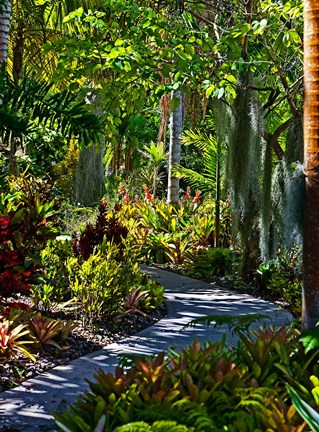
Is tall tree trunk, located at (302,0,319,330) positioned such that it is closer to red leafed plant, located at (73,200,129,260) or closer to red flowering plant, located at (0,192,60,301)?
red flowering plant, located at (0,192,60,301)

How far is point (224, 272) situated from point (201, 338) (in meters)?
3.81

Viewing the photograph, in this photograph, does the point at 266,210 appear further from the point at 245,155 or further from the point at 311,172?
the point at 311,172

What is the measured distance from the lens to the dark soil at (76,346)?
506 centimetres

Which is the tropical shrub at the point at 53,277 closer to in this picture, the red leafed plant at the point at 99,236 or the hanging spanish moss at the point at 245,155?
the red leafed plant at the point at 99,236

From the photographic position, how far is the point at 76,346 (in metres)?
5.89

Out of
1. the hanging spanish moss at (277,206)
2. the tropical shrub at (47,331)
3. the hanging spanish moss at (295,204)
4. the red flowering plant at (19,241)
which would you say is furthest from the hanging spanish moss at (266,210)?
the hanging spanish moss at (295,204)

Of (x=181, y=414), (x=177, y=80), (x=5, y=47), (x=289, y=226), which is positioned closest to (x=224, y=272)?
(x=177, y=80)

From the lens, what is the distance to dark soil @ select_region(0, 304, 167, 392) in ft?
16.6

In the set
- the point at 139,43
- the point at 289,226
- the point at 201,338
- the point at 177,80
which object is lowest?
the point at 201,338

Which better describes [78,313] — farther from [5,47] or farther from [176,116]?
[176,116]

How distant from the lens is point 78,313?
22.0ft

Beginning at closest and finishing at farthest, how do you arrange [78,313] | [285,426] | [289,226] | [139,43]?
[285,426] < [289,226] < [78,313] < [139,43]

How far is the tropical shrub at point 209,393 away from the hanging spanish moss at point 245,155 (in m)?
4.62

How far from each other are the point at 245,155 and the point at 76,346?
3.66 meters
